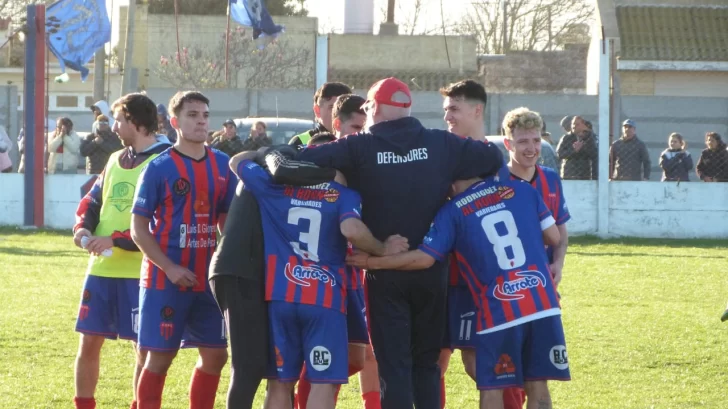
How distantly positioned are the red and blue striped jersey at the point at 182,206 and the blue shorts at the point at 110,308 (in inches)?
14.7

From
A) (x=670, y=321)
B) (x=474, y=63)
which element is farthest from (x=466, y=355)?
(x=474, y=63)

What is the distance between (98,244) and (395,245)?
5.85 feet

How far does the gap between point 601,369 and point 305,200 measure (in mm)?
3569

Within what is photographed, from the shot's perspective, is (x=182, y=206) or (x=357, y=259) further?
(x=182, y=206)

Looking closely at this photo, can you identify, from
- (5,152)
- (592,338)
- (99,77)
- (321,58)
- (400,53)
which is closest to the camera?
(592,338)

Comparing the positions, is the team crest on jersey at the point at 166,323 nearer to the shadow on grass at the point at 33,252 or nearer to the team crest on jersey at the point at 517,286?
the team crest on jersey at the point at 517,286

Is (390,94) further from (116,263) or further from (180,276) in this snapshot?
(116,263)

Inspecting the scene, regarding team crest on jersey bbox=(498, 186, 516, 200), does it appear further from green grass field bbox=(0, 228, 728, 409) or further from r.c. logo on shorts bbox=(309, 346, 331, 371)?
green grass field bbox=(0, 228, 728, 409)

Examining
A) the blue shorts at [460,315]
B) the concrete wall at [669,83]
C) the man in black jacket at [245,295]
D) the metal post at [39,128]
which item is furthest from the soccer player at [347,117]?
the concrete wall at [669,83]

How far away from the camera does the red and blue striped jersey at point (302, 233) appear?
17.1ft

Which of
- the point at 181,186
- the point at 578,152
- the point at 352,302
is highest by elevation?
the point at 578,152

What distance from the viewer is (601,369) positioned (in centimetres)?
796

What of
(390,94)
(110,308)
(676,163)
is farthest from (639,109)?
(390,94)

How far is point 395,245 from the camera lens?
5301 millimetres
